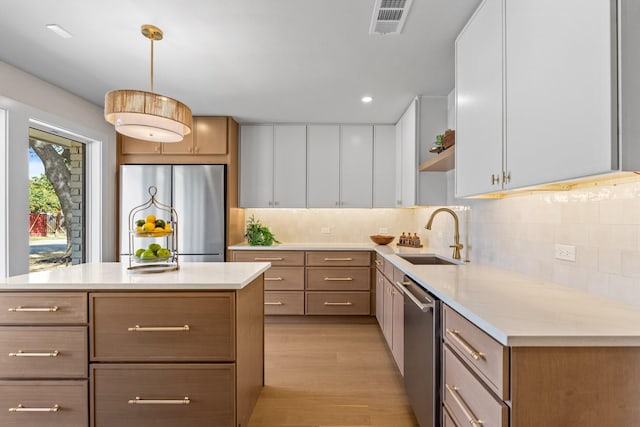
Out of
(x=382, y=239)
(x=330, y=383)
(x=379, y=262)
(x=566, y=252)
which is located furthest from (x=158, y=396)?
(x=382, y=239)

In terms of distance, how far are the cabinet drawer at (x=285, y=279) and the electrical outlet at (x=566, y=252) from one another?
2.64 meters

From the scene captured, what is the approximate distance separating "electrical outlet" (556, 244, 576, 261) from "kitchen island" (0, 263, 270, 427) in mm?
1615

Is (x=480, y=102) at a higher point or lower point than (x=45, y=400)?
higher

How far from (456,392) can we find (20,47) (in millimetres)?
3387

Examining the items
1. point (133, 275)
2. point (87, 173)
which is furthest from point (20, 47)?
point (133, 275)

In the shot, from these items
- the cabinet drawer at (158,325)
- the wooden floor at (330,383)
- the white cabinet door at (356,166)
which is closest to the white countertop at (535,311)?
the wooden floor at (330,383)

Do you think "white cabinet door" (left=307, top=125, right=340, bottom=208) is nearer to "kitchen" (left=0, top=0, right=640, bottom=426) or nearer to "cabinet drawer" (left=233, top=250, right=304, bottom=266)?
"kitchen" (left=0, top=0, right=640, bottom=426)

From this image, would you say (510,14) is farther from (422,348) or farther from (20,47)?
(20,47)

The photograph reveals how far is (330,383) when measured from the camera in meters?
2.50

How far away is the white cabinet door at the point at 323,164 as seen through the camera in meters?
4.24

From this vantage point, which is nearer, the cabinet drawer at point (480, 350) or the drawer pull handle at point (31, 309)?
the cabinet drawer at point (480, 350)

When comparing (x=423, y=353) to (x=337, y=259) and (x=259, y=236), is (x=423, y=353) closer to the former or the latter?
(x=337, y=259)

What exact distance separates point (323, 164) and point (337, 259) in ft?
4.01

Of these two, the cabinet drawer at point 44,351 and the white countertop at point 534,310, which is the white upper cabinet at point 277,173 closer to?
the white countertop at point 534,310
